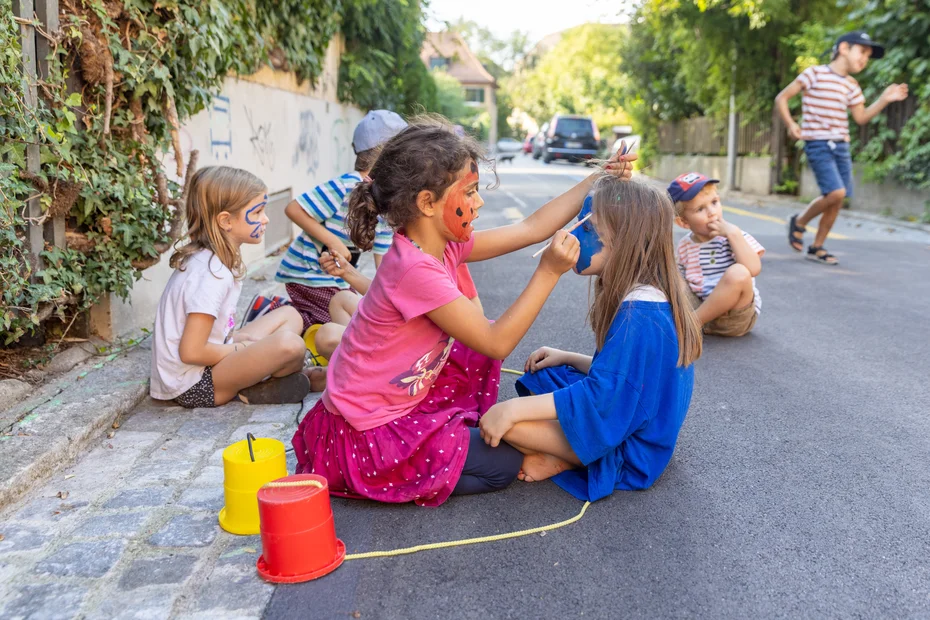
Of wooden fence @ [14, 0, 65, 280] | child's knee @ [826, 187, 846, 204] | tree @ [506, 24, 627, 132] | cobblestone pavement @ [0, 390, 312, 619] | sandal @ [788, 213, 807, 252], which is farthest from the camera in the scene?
tree @ [506, 24, 627, 132]

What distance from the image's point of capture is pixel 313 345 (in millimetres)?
4727

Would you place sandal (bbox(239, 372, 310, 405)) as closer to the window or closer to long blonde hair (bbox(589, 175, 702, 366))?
long blonde hair (bbox(589, 175, 702, 366))

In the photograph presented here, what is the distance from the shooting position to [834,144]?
8.09m

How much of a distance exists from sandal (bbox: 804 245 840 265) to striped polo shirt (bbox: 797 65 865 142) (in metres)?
1.07

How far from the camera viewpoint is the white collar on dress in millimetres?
2932

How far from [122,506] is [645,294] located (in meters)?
1.96

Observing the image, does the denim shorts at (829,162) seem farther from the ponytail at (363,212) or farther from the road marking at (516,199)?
the road marking at (516,199)

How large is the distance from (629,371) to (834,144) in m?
6.27

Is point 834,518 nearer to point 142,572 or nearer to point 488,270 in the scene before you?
point 142,572

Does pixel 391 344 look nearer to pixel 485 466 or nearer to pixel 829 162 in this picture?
pixel 485 466

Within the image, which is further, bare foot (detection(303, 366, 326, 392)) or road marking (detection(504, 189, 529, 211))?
road marking (detection(504, 189, 529, 211))

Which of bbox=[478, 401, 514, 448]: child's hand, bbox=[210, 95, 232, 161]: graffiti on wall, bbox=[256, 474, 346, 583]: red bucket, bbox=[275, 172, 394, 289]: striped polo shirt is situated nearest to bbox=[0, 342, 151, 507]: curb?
bbox=[275, 172, 394, 289]: striped polo shirt

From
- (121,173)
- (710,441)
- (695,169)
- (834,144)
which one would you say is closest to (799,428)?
(710,441)

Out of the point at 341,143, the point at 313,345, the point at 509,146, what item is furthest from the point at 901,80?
the point at 509,146
